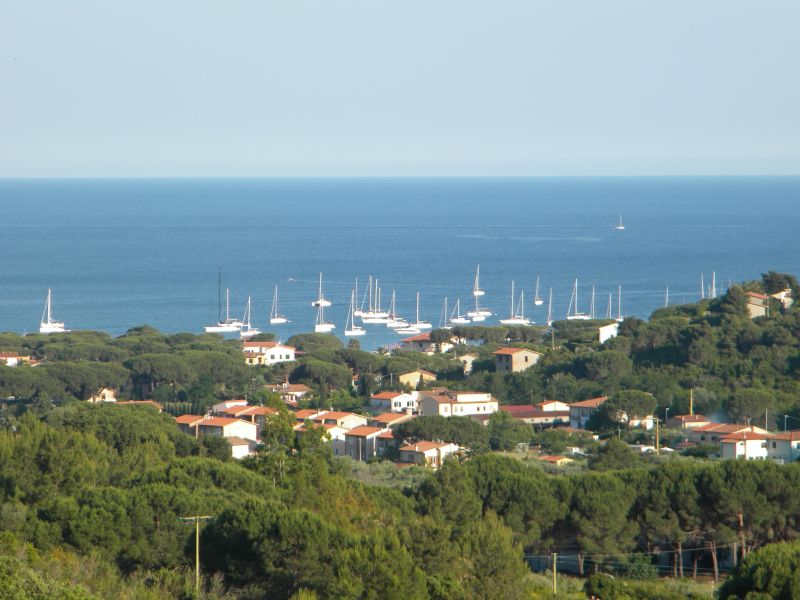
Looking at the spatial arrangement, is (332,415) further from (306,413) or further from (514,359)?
(514,359)

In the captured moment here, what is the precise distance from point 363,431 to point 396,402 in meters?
4.02

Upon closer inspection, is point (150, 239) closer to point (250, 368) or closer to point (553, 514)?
point (250, 368)

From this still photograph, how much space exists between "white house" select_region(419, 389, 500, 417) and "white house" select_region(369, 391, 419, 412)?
434 millimetres

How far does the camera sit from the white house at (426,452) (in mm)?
24688

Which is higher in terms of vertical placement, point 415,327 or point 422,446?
point 422,446

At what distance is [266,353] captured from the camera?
4047cm

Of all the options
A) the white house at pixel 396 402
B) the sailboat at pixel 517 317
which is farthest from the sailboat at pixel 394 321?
the white house at pixel 396 402

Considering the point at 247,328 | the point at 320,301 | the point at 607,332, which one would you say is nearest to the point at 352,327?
the point at 247,328

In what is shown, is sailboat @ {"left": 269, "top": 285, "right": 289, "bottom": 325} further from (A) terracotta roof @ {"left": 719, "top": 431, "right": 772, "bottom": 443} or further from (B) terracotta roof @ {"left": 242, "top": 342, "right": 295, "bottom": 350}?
(A) terracotta roof @ {"left": 719, "top": 431, "right": 772, "bottom": 443}

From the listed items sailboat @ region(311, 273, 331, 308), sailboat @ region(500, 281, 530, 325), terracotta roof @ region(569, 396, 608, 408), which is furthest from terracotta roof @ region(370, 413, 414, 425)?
sailboat @ region(311, 273, 331, 308)

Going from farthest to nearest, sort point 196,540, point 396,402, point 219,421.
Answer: point 396,402
point 219,421
point 196,540

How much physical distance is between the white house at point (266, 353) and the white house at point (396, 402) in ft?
27.4

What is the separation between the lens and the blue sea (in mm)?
62188

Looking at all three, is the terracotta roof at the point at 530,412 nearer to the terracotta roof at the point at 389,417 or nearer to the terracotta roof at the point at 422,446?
the terracotta roof at the point at 389,417
